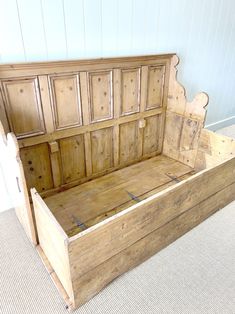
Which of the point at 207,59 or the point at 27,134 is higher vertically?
the point at 207,59

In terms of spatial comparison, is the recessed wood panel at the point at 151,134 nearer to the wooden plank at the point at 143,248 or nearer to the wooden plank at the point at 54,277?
the wooden plank at the point at 143,248

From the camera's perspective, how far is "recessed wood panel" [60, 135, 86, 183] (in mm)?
1808


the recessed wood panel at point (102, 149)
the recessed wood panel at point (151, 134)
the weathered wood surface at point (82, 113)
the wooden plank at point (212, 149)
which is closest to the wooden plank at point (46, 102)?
the weathered wood surface at point (82, 113)

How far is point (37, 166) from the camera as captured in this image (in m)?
1.74

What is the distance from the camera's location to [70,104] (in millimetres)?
1707

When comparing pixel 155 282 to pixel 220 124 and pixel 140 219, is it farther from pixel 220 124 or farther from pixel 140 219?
pixel 220 124

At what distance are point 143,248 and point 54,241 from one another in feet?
1.72

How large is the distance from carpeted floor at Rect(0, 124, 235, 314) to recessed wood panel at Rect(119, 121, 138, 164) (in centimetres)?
84

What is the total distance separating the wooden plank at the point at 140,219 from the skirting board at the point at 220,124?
1.56 m

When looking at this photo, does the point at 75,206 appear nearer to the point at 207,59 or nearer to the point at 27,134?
the point at 27,134

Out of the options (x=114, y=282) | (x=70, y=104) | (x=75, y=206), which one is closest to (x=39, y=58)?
(x=70, y=104)

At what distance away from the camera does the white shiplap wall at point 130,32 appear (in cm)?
147

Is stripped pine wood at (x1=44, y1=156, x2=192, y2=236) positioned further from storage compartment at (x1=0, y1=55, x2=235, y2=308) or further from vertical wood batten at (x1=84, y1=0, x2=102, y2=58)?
vertical wood batten at (x1=84, y1=0, x2=102, y2=58)

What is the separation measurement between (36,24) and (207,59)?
6.16 feet
